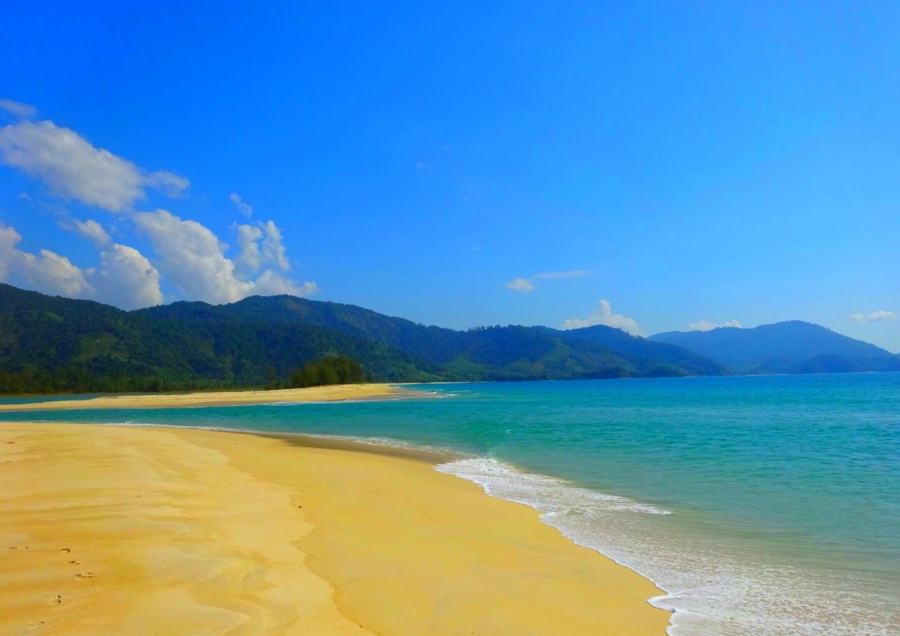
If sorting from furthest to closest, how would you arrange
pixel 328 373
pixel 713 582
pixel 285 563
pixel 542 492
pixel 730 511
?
pixel 328 373 < pixel 542 492 < pixel 730 511 < pixel 713 582 < pixel 285 563

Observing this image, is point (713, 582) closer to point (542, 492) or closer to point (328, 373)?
point (542, 492)

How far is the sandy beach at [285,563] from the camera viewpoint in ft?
17.1

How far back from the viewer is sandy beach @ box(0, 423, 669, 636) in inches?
206

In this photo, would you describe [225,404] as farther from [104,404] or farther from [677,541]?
[677,541]

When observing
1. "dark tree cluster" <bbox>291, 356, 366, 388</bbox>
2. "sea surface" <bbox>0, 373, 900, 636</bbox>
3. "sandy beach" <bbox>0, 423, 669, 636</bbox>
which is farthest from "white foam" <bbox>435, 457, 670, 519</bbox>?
"dark tree cluster" <bbox>291, 356, 366, 388</bbox>

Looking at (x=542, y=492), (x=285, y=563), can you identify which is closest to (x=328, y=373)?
(x=542, y=492)

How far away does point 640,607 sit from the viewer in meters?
6.54

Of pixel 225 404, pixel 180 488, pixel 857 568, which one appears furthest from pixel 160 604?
pixel 225 404

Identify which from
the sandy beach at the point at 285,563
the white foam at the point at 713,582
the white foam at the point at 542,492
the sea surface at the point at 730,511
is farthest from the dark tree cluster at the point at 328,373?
the white foam at the point at 713,582

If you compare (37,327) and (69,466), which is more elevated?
(37,327)

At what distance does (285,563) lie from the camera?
7.02 meters

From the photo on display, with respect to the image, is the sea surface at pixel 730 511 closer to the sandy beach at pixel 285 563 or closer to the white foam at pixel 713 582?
Result: the white foam at pixel 713 582

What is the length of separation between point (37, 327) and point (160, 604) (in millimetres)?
197816

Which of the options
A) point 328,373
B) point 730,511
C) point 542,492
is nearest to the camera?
point 730,511
